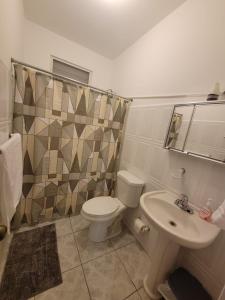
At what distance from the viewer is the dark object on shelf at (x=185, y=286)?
97 centimetres

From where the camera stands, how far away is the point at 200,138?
1.10m

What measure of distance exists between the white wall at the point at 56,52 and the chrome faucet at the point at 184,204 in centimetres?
206

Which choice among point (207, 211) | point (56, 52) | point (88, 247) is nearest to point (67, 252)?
point (88, 247)

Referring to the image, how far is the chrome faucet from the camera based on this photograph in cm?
107

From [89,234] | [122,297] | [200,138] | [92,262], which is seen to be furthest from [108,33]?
[122,297]

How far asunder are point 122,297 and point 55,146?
1468 mm

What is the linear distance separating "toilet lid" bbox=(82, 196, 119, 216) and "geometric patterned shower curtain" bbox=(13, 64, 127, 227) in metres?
0.33

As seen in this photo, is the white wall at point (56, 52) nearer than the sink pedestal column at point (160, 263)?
No

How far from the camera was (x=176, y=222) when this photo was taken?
1.10 metres

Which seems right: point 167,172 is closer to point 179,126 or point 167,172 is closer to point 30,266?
point 179,126

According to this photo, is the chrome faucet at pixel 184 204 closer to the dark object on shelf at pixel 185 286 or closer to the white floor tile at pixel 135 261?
the dark object on shelf at pixel 185 286

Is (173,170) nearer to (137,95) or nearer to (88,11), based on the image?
(137,95)

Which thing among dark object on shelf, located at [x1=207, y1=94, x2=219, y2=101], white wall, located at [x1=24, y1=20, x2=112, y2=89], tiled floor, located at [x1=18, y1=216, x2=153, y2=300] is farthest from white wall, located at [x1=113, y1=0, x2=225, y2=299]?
white wall, located at [x1=24, y1=20, x2=112, y2=89]

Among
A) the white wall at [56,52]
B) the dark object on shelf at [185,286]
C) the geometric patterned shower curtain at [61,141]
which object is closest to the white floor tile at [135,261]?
the dark object on shelf at [185,286]
